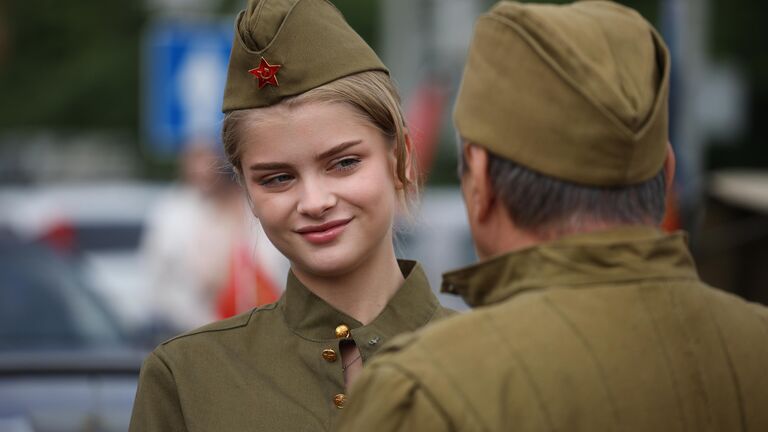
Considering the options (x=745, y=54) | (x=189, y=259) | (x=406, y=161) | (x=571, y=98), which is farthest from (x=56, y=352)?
(x=745, y=54)

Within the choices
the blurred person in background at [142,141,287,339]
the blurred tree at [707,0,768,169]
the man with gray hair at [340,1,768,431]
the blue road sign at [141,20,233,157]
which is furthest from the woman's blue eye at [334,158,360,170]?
the blurred tree at [707,0,768,169]

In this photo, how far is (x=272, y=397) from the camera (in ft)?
9.37

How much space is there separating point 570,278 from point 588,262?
0.04 metres

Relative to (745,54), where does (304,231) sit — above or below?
above

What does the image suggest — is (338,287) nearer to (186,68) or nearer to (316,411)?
(316,411)

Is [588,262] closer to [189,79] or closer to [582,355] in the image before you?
[582,355]

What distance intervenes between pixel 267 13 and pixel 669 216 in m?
5.27

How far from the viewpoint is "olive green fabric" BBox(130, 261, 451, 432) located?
2.84m

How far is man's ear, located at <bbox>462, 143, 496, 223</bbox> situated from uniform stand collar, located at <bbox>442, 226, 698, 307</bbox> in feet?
0.26

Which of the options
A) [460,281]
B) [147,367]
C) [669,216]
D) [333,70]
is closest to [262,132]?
[333,70]

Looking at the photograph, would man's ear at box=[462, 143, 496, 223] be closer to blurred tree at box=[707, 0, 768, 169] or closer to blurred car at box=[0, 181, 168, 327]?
blurred car at box=[0, 181, 168, 327]

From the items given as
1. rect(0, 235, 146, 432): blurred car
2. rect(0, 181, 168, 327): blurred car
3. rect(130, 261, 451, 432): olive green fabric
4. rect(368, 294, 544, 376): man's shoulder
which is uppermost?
rect(368, 294, 544, 376): man's shoulder

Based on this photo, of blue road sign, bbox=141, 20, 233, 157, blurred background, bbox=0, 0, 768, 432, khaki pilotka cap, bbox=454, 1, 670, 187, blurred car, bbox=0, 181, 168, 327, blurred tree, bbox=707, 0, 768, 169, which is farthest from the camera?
blurred tree, bbox=707, 0, 768, 169

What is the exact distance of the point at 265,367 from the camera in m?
2.92
